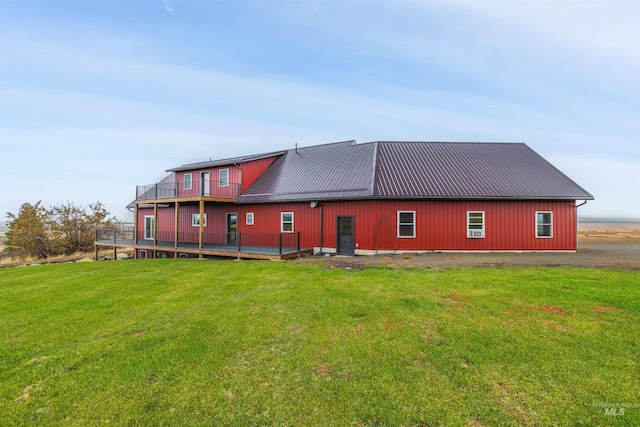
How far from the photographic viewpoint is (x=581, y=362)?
12.3 feet

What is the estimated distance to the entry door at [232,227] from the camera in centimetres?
2028

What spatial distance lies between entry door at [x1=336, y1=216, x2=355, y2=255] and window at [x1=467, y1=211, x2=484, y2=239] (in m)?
6.25

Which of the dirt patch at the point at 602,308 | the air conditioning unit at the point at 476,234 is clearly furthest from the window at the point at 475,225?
the dirt patch at the point at 602,308

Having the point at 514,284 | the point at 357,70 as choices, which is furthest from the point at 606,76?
the point at 514,284

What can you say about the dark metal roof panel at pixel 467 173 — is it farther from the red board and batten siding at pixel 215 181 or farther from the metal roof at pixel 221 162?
the red board and batten siding at pixel 215 181

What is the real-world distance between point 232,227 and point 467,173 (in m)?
15.7

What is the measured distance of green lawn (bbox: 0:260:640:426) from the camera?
9.73ft

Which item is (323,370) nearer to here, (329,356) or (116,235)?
(329,356)

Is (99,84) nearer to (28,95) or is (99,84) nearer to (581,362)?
(28,95)

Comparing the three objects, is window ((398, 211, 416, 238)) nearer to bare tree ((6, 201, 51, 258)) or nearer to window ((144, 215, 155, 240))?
window ((144, 215, 155, 240))

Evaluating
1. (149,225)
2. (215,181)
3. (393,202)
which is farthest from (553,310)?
(149,225)

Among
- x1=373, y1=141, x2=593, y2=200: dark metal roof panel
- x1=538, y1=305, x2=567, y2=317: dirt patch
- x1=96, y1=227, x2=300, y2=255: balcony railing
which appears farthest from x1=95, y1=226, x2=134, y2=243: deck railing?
x1=538, y1=305, x2=567, y2=317: dirt patch

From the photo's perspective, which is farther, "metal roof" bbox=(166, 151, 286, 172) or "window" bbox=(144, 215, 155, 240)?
"window" bbox=(144, 215, 155, 240)

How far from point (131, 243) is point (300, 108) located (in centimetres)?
2512
